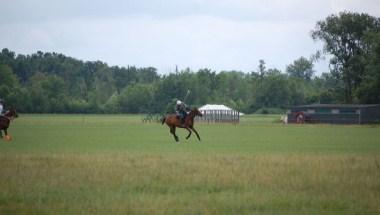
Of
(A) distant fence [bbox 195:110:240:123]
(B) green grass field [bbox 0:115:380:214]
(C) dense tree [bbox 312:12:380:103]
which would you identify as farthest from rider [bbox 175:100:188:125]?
(C) dense tree [bbox 312:12:380:103]

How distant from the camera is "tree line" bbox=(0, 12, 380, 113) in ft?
329

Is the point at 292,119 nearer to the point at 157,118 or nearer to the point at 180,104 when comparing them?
the point at 157,118

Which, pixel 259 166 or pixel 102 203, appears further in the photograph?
pixel 259 166

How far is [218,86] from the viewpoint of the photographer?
16488 centimetres

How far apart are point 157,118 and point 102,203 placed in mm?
71881

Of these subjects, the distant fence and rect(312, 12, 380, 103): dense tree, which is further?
rect(312, 12, 380, 103): dense tree

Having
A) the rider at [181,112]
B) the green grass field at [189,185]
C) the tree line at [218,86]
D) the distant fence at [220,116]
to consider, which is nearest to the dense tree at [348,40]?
the tree line at [218,86]

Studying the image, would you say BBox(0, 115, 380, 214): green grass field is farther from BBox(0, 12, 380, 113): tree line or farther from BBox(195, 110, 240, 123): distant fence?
BBox(0, 12, 380, 113): tree line

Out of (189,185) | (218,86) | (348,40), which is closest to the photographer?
(189,185)

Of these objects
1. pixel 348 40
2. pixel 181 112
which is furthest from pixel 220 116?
pixel 181 112

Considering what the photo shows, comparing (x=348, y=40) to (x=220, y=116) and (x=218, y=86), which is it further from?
(x=218, y=86)

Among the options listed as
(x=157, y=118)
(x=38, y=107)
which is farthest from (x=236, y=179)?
(x=38, y=107)

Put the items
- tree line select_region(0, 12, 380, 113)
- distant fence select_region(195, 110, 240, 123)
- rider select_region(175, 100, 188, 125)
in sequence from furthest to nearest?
tree line select_region(0, 12, 380, 113) < distant fence select_region(195, 110, 240, 123) < rider select_region(175, 100, 188, 125)

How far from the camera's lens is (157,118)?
86.4 m
